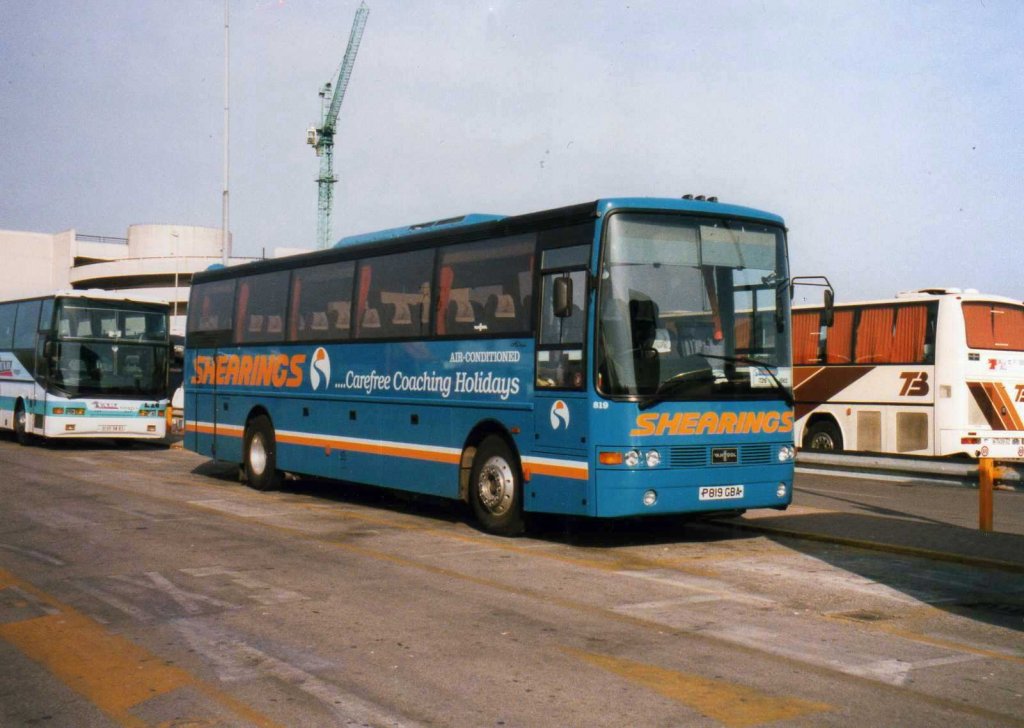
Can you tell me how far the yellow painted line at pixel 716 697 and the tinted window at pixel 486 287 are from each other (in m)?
6.16

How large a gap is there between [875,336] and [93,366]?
17928 mm

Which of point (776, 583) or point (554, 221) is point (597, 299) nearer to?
point (554, 221)

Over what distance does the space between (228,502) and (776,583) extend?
8731 mm

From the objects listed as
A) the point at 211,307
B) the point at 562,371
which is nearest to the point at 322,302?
the point at 211,307

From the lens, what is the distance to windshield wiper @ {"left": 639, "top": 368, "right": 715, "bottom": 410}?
11.1 metres

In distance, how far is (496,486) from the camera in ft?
41.5

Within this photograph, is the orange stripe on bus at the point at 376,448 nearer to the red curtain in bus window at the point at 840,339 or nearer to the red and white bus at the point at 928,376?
the red and white bus at the point at 928,376

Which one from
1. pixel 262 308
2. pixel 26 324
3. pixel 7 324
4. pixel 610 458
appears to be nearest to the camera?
pixel 610 458

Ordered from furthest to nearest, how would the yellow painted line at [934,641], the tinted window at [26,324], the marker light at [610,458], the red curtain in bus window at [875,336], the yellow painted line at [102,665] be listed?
the tinted window at [26,324], the red curtain in bus window at [875,336], the marker light at [610,458], the yellow painted line at [934,641], the yellow painted line at [102,665]

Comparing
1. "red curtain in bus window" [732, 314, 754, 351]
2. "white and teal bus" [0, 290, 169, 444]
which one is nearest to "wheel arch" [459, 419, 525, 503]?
"red curtain in bus window" [732, 314, 754, 351]

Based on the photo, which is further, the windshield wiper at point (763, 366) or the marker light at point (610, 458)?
the windshield wiper at point (763, 366)

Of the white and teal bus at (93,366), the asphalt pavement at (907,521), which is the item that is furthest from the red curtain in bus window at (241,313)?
the white and teal bus at (93,366)

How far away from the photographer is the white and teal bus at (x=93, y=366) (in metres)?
26.4

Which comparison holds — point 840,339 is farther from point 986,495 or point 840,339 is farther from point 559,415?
point 559,415
